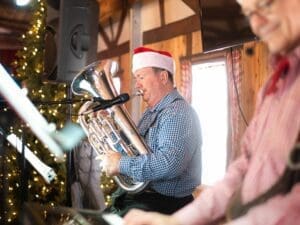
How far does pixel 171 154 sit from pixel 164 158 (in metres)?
0.04

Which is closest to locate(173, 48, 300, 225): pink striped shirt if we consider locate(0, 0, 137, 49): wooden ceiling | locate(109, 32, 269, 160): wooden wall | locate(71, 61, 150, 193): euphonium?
locate(71, 61, 150, 193): euphonium

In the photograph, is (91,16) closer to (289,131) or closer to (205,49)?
(205,49)

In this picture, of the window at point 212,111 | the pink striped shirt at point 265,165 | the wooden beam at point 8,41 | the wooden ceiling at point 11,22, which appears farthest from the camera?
Result: the wooden beam at point 8,41

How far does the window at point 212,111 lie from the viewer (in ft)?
10.3

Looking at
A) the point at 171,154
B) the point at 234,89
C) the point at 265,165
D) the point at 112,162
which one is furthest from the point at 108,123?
the point at 265,165

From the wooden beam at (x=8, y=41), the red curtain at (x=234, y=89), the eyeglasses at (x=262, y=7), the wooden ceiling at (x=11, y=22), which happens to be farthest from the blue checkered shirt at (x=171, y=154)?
the wooden beam at (x=8, y=41)

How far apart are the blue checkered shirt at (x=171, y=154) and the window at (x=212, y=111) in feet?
2.83

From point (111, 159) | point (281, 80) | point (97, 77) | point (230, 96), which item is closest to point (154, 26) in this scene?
point (230, 96)

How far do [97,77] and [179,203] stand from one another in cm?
90

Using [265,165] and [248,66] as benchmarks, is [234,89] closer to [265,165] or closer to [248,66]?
[248,66]

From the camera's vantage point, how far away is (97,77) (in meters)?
2.57

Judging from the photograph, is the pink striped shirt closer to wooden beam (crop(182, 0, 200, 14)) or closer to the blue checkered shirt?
the blue checkered shirt

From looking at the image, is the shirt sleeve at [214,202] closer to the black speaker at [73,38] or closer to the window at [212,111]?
the window at [212,111]

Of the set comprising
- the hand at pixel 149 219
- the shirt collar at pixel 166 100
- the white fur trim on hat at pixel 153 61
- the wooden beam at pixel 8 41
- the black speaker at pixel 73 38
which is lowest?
the hand at pixel 149 219
